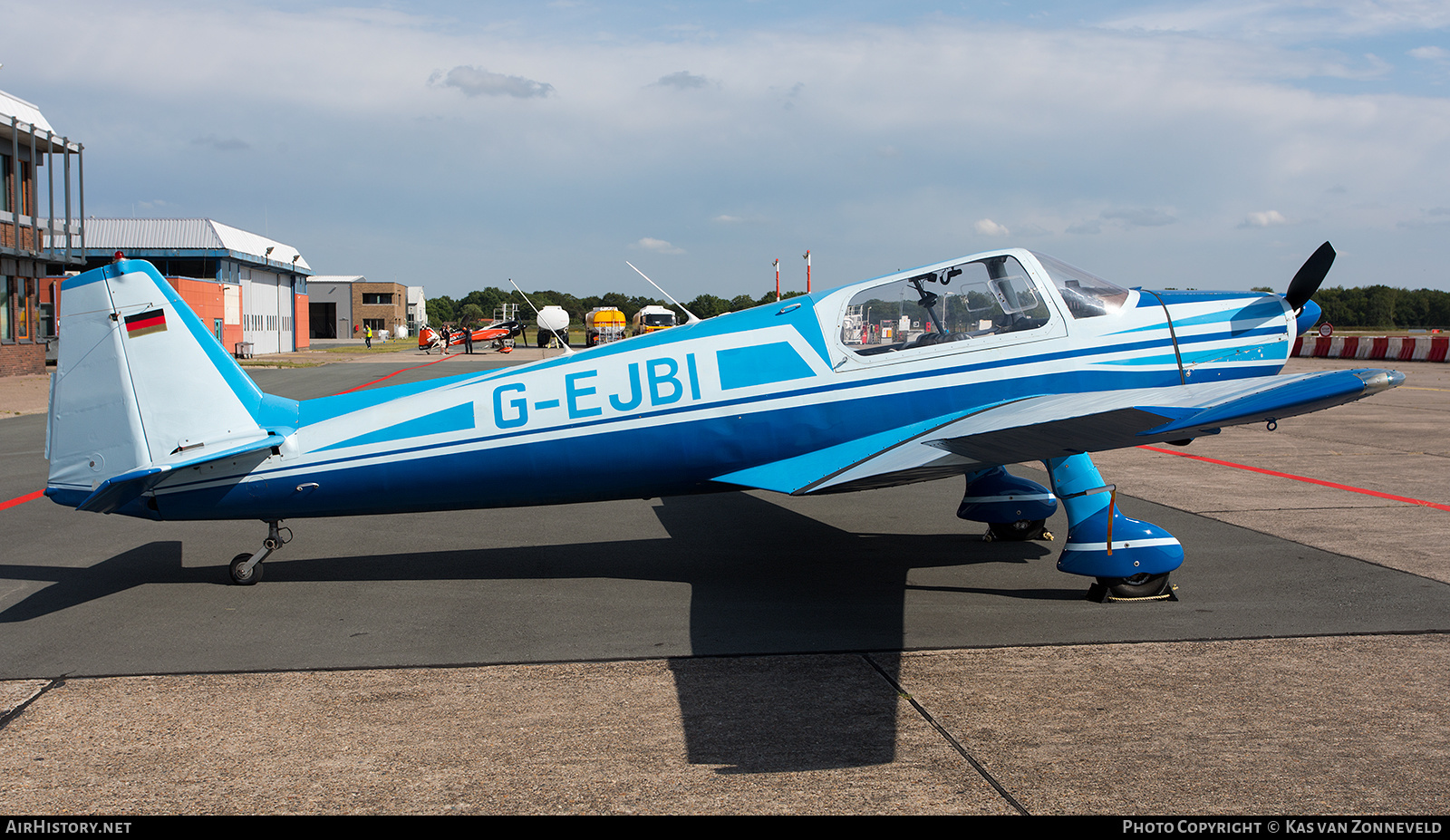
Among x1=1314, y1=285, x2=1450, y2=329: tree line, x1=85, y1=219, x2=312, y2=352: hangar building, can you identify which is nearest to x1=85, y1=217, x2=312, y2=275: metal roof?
x1=85, y1=219, x2=312, y2=352: hangar building

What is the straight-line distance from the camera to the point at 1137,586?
239 inches

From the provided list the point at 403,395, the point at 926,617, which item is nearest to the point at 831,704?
the point at 926,617

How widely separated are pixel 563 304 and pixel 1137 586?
10141cm

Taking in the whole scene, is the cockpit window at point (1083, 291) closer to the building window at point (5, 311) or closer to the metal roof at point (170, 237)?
the building window at point (5, 311)

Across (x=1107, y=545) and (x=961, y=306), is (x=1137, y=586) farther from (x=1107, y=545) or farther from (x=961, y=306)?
(x=961, y=306)

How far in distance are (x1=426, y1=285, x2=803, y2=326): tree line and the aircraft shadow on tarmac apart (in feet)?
7.41

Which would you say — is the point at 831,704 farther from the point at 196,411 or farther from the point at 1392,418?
the point at 1392,418

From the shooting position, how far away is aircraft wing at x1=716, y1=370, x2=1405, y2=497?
491 centimetres

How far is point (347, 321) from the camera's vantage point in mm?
105062

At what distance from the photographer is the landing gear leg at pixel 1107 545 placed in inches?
235

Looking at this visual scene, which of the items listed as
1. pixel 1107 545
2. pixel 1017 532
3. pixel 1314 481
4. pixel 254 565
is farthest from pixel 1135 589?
pixel 254 565

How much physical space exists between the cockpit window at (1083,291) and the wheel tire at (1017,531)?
225 centimetres

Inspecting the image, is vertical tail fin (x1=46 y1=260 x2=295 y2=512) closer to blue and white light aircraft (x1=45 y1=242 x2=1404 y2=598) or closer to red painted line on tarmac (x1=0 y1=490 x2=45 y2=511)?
blue and white light aircraft (x1=45 y1=242 x2=1404 y2=598)

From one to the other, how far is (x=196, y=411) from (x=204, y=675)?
2113mm
